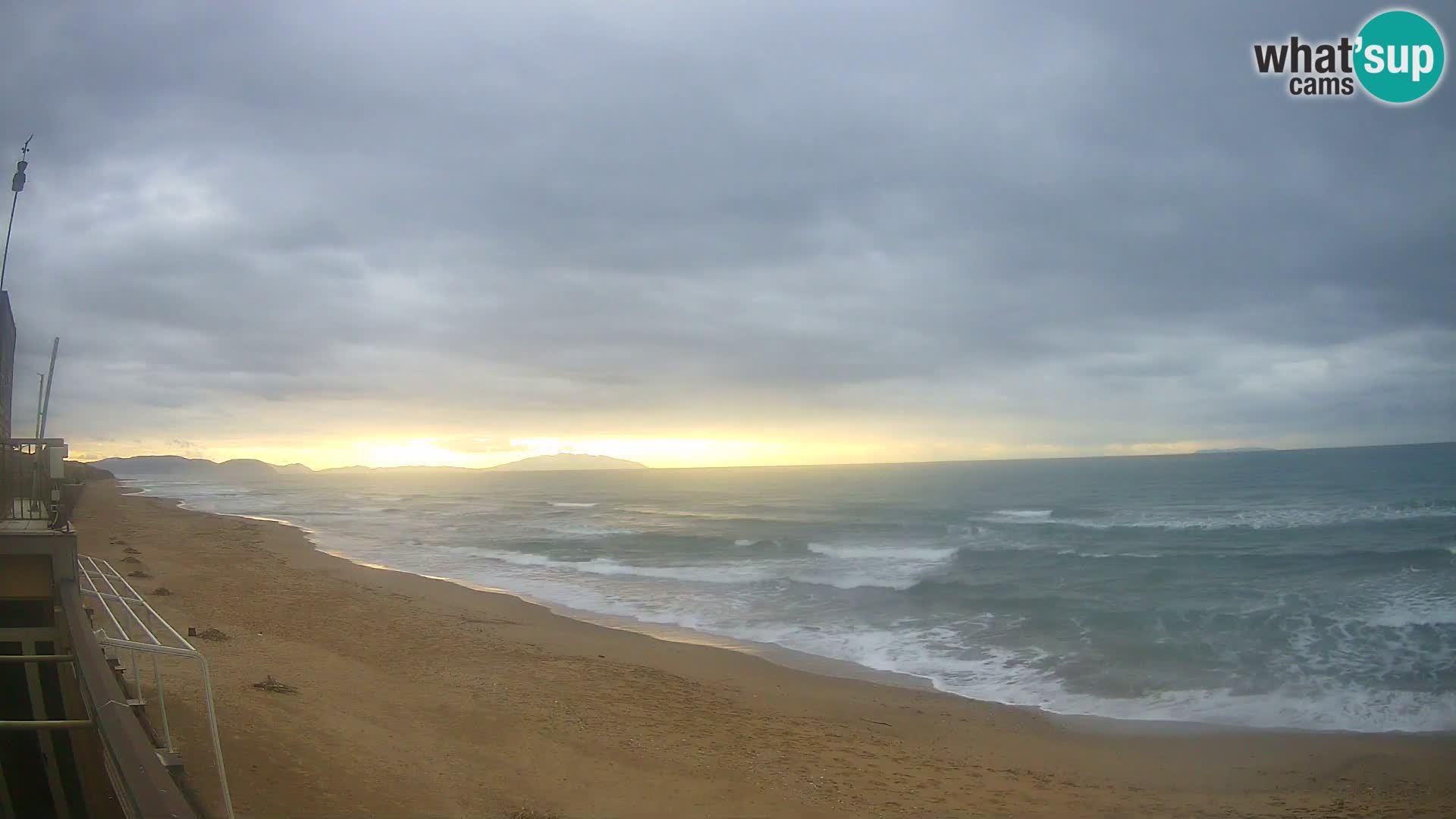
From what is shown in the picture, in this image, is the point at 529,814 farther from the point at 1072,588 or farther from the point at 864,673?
the point at 1072,588

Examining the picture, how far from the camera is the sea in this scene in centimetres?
1319

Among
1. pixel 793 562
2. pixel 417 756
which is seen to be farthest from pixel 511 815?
pixel 793 562

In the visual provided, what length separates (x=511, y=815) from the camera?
672 cm

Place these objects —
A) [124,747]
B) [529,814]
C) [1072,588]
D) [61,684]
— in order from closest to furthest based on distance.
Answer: [124,747] → [529,814] → [61,684] → [1072,588]

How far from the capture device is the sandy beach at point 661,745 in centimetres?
728

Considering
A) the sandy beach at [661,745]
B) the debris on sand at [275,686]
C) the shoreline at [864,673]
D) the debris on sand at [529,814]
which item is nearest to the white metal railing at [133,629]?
the sandy beach at [661,745]

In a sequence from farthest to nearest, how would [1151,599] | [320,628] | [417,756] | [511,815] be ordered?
[1151,599] → [320,628] → [417,756] → [511,815]

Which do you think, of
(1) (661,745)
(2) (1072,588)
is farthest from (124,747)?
(2) (1072,588)

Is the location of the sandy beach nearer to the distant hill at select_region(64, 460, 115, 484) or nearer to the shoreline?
the shoreline

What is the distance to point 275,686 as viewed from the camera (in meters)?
9.21

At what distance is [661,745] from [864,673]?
5824 mm

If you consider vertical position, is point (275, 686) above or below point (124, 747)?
below

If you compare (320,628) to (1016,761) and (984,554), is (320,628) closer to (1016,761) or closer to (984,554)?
(1016,761)

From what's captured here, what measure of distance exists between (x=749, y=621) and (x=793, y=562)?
10.0m
